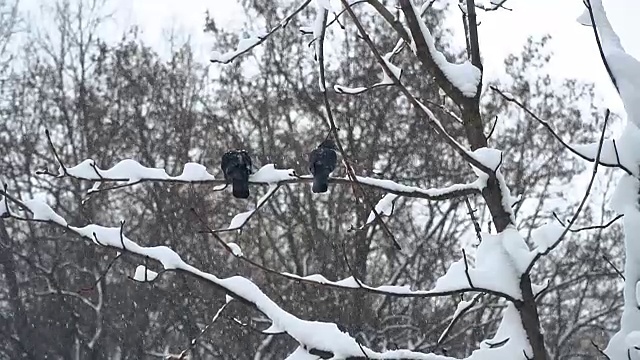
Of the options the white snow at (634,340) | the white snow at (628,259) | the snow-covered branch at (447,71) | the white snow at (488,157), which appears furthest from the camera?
the snow-covered branch at (447,71)

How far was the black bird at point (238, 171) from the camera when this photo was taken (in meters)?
1.89

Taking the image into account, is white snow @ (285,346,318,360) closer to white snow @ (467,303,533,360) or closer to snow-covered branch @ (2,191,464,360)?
snow-covered branch @ (2,191,464,360)

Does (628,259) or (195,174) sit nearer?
(628,259)

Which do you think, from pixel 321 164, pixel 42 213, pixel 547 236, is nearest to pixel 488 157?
pixel 547 236

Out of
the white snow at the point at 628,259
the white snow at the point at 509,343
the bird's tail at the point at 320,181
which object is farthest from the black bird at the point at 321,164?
the white snow at the point at 628,259

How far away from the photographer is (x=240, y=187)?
1899 mm

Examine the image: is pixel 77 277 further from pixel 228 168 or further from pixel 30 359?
pixel 228 168

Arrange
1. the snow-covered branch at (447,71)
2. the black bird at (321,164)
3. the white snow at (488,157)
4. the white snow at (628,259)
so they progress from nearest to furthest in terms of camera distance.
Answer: the white snow at (628,259) → the white snow at (488,157) → the snow-covered branch at (447,71) → the black bird at (321,164)

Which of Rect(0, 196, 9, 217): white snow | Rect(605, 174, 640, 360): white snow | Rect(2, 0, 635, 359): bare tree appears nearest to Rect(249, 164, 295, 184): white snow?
Rect(2, 0, 635, 359): bare tree

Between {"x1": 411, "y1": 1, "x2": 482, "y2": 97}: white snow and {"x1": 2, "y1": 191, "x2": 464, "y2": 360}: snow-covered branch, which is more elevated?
{"x1": 411, "y1": 1, "x2": 482, "y2": 97}: white snow

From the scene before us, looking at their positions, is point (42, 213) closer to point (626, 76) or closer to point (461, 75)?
point (461, 75)

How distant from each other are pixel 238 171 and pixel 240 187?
1.6 inches

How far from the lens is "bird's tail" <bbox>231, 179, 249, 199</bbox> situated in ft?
6.18

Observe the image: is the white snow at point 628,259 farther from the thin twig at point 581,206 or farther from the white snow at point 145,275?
the white snow at point 145,275
